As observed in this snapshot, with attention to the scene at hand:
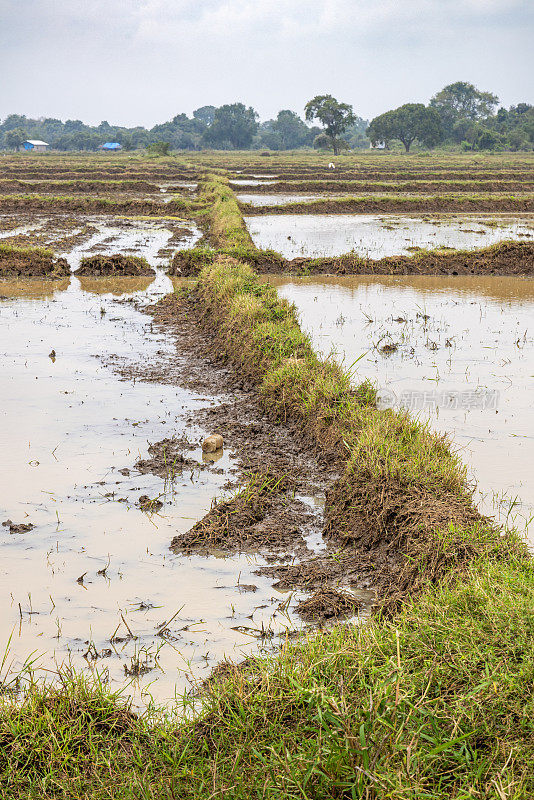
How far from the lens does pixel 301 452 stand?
539 cm

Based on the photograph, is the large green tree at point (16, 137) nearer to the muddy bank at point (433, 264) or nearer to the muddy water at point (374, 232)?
the muddy water at point (374, 232)

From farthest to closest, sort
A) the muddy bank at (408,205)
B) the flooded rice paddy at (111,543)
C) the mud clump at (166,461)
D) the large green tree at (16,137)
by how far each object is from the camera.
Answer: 1. the large green tree at (16,137)
2. the muddy bank at (408,205)
3. the mud clump at (166,461)
4. the flooded rice paddy at (111,543)

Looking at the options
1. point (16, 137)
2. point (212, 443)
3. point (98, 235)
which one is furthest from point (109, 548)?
point (16, 137)

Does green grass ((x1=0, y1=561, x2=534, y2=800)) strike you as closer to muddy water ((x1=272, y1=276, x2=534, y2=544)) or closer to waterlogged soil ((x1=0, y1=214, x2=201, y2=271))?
muddy water ((x1=272, y1=276, x2=534, y2=544))

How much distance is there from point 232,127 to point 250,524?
99.5 metres

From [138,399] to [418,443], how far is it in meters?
3.21

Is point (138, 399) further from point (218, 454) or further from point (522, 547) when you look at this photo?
point (522, 547)

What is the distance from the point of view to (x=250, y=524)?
4215 millimetres

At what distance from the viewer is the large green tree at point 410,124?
6962 centimetres

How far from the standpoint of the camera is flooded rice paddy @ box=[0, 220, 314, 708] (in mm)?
3059

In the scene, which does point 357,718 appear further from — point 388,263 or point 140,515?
point 388,263

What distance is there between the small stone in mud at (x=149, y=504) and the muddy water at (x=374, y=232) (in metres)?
10.7

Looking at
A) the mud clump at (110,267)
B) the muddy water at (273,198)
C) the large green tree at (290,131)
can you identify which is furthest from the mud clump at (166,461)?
the large green tree at (290,131)

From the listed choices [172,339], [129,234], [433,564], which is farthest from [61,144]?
[433,564]
